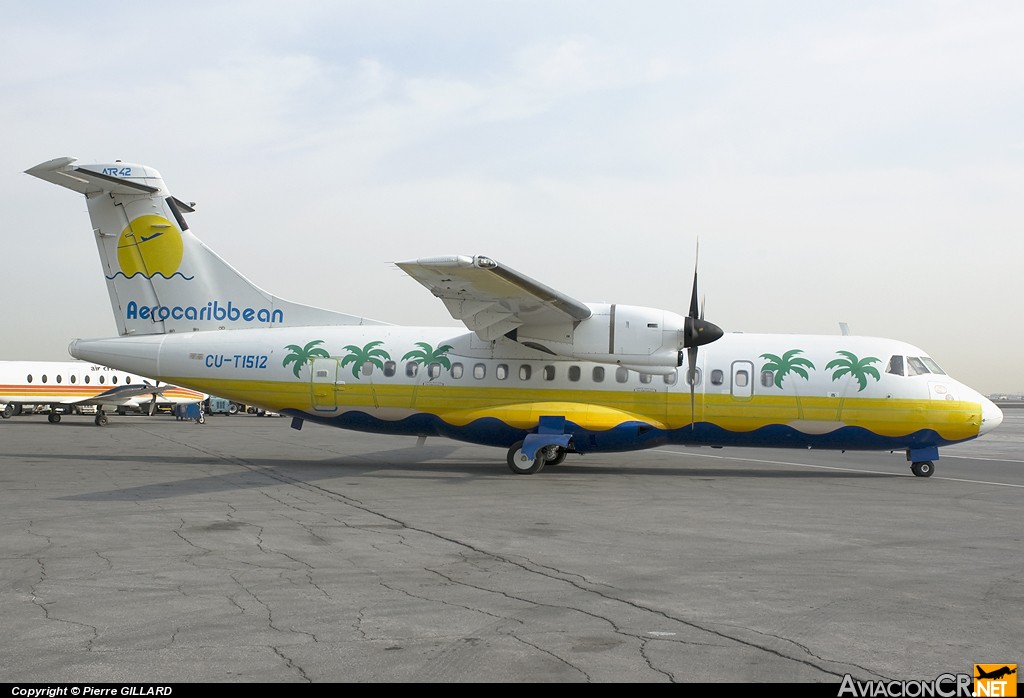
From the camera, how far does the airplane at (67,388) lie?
55.7 m

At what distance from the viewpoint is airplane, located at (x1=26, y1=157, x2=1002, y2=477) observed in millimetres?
19578

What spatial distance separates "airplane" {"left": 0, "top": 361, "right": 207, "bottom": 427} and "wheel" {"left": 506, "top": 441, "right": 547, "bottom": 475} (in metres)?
40.3

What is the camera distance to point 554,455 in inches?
842

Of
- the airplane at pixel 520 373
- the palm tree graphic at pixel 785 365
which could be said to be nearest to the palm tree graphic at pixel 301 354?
the airplane at pixel 520 373

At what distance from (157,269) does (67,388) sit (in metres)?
42.2

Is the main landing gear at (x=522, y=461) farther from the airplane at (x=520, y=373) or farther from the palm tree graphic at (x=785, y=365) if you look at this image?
the palm tree graphic at (x=785, y=365)

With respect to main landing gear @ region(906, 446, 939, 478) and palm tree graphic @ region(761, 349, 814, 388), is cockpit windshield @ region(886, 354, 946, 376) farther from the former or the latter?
palm tree graphic @ region(761, 349, 814, 388)

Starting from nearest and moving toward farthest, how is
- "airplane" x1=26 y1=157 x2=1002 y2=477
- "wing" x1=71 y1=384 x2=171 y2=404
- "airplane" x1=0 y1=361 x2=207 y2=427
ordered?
"airplane" x1=26 y1=157 x2=1002 y2=477 → "wing" x1=71 y1=384 x2=171 y2=404 → "airplane" x1=0 y1=361 x2=207 y2=427

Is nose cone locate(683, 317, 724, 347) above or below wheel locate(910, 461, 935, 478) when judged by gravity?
above

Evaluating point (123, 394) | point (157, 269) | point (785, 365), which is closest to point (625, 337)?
point (785, 365)

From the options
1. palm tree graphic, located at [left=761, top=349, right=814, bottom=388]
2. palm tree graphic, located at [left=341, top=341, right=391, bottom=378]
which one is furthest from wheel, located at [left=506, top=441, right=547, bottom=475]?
palm tree graphic, located at [left=761, top=349, right=814, bottom=388]

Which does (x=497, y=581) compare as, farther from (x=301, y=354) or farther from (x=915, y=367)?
(x=915, y=367)

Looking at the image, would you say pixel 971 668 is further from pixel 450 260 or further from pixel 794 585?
pixel 450 260

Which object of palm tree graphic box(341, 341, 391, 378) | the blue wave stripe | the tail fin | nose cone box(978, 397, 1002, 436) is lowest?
the blue wave stripe
